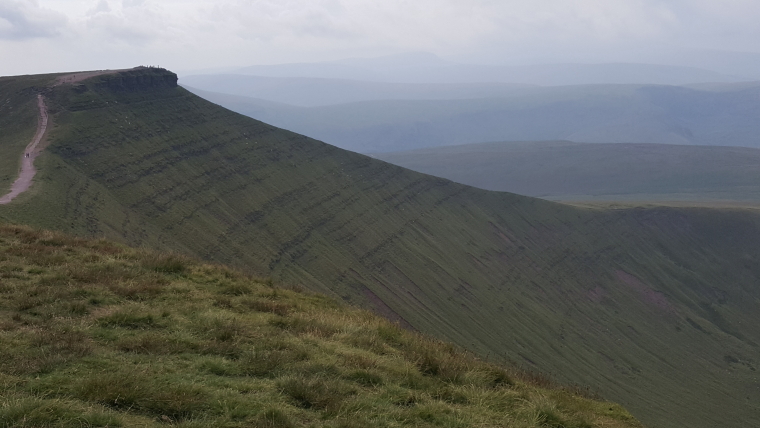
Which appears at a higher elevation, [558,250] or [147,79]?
[147,79]

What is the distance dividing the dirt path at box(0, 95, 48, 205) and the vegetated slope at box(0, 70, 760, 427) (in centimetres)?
82

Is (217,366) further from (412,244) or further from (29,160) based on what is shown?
(412,244)

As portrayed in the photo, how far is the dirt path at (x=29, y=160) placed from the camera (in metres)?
34.1

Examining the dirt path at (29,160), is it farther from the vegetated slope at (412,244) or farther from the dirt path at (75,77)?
the dirt path at (75,77)

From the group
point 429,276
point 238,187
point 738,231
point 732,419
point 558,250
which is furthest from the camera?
point 738,231

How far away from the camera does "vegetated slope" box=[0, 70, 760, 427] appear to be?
46219 millimetres

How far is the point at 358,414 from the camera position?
8.39m

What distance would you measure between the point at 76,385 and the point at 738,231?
12121 cm

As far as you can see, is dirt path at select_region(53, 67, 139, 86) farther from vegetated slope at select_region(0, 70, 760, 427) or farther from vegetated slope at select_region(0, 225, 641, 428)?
vegetated slope at select_region(0, 225, 641, 428)

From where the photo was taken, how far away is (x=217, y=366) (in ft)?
31.8

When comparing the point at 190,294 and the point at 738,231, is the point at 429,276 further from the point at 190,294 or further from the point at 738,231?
the point at 738,231

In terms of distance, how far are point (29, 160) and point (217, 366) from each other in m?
41.8

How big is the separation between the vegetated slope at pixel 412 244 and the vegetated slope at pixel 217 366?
64.9ft

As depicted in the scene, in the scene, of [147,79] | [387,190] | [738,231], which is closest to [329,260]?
[387,190]
